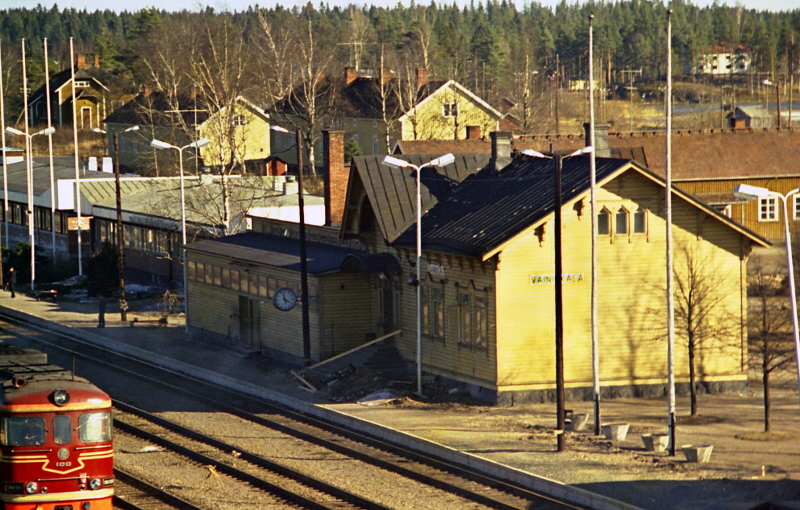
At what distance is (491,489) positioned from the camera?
1975cm

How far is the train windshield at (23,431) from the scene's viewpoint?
650 inches

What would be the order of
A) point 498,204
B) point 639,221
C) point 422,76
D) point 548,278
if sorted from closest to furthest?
point 548,278
point 639,221
point 498,204
point 422,76

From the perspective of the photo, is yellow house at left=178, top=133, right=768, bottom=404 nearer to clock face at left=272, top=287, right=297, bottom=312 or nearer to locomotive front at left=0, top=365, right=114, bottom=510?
clock face at left=272, top=287, right=297, bottom=312

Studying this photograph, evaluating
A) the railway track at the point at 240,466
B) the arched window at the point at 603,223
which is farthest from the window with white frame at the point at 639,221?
the railway track at the point at 240,466

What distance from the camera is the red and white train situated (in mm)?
16500

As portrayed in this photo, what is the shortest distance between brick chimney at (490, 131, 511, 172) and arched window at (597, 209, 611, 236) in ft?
15.7

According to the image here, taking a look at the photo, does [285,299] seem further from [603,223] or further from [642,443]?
[642,443]

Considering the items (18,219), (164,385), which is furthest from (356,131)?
(164,385)

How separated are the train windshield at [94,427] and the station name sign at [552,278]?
1273 cm

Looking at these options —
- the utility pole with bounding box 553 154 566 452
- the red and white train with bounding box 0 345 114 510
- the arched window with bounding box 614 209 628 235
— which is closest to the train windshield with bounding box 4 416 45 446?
the red and white train with bounding box 0 345 114 510

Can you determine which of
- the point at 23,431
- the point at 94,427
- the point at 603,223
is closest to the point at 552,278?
the point at 603,223

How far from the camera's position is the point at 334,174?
37031 millimetres

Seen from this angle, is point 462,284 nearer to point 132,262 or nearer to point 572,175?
point 572,175

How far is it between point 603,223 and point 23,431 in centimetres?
1567
